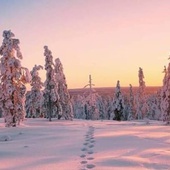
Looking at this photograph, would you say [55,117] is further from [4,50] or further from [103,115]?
[103,115]

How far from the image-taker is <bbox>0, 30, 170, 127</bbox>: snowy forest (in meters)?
34.1

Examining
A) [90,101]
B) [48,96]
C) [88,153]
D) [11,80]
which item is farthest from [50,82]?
[88,153]

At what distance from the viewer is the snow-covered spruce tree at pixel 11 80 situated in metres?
33.8

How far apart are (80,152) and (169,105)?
108 feet

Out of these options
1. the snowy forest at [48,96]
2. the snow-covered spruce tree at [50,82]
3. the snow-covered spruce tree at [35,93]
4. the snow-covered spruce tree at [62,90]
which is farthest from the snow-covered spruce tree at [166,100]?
the snow-covered spruce tree at [35,93]

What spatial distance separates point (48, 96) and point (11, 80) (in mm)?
23711

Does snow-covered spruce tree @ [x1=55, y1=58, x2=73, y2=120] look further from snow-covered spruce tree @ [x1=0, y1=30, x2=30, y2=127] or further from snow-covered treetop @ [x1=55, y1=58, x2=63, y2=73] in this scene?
snow-covered spruce tree @ [x1=0, y1=30, x2=30, y2=127]

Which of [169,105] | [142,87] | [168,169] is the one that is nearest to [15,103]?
[169,105]

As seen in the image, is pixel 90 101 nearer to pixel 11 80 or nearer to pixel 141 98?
pixel 141 98

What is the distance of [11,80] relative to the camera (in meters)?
34.1

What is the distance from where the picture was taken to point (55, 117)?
212ft

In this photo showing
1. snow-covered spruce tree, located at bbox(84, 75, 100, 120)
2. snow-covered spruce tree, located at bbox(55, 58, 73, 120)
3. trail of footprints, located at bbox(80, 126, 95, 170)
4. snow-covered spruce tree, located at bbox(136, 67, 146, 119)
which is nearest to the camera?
trail of footprints, located at bbox(80, 126, 95, 170)

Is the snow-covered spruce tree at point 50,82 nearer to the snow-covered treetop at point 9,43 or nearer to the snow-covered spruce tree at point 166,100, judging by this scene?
the snow-covered spruce tree at point 166,100

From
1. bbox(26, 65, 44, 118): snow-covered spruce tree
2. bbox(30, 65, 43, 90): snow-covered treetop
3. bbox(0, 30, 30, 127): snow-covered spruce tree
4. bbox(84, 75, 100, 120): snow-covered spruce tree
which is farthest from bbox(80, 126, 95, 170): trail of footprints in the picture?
bbox(84, 75, 100, 120): snow-covered spruce tree
